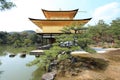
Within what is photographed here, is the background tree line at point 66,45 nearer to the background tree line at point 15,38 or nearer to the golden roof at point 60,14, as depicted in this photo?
the golden roof at point 60,14

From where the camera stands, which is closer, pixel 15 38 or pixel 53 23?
pixel 53 23

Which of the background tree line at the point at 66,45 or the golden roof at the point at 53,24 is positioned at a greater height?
the golden roof at the point at 53,24

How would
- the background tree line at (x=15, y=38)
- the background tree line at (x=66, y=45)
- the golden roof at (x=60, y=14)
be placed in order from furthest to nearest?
the background tree line at (x=15, y=38) < the golden roof at (x=60, y=14) < the background tree line at (x=66, y=45)

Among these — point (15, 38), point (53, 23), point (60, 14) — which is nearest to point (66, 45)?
point (53, 23)

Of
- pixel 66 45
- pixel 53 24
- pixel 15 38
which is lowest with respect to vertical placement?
pixel 66 45

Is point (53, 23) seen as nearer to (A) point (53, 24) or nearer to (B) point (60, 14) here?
(A) point (53, 24)

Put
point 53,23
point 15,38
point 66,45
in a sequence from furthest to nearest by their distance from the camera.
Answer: point 15,38, point 53,23, point 66,45

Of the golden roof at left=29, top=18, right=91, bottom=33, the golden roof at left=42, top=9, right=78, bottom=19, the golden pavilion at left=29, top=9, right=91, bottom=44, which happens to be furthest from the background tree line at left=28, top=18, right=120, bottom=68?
the golden roof at left=42, top=9, right=78, bottom=19

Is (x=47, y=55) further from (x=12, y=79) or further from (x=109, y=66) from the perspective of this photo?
(x=109, y=66)

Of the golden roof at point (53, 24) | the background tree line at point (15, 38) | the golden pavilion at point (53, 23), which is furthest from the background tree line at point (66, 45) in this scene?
the background tree line at point (15, 38)

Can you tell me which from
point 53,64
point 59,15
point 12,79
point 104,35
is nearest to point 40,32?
point 59,15

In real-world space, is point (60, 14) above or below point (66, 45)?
above

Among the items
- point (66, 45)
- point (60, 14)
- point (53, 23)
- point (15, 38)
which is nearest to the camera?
point (66, 45)

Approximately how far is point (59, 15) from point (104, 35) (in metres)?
10.8
